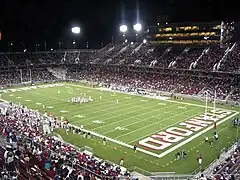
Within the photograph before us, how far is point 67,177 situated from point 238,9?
53320 mm

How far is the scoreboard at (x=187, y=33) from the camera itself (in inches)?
2197

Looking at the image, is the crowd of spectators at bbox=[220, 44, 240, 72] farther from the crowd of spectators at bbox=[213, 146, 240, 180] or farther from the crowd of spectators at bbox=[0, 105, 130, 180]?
the crowd of spectators at bbox=[0, 105, 130, 180]

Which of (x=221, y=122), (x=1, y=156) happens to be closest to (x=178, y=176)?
(x=1, y=156)

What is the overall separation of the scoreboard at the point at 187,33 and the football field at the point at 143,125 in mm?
20341

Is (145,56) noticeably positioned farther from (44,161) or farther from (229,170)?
(44,161)

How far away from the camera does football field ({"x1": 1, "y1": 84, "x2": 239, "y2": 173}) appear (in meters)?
22.3

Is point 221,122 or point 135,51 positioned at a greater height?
point 135,51

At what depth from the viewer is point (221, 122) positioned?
101ft

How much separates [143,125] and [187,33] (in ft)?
118

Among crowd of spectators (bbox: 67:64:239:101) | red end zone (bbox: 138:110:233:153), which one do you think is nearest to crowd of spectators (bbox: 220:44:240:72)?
crowd of spectators (bbox: 67:64:239:101)

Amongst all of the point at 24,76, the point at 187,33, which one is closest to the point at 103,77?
the point at 24,76

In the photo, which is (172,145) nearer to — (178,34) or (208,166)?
(208,166)

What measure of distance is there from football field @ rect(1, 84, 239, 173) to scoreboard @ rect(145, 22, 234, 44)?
→ 20.3 meters

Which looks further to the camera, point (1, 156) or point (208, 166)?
point (208, 166)
